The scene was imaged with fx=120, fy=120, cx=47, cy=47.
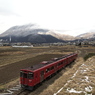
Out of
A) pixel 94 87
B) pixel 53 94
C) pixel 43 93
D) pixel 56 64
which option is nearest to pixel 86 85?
pixel 94 87

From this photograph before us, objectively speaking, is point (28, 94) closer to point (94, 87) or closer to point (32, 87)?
point (32, 87)

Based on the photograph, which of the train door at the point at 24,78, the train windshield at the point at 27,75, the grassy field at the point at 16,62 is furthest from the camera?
the grassy field at the point at 16,62

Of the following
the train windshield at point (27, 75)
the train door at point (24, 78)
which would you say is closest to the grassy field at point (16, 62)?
the train door at point (24, 78)

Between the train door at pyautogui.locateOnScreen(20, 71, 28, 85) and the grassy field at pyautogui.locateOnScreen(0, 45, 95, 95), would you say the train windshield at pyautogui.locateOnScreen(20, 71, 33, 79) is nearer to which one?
Result: the train door at pyautogui.locateOnScreen(20, 71, 28, 85)

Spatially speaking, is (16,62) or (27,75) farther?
(16,62)

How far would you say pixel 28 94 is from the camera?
1875 cm

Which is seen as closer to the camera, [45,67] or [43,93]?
[43,93]

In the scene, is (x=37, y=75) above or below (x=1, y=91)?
above

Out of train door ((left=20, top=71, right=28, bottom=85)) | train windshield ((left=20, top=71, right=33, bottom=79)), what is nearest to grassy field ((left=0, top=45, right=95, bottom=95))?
train door ((left=20, top=71, right=28, bottom=85))

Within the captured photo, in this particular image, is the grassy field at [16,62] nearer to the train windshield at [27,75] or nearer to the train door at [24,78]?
the train door at [24,78]

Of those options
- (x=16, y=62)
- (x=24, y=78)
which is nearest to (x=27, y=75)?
(x=24, y=78)

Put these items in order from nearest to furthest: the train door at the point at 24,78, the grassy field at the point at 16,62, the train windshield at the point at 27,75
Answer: the train windshield at the point at 27,75 < the train door at the point at 24,78 < the grassy field at the point at 16,62

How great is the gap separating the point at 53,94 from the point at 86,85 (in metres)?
5.78

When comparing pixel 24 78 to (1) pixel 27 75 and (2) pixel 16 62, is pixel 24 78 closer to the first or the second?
(1) pixel 27 75
